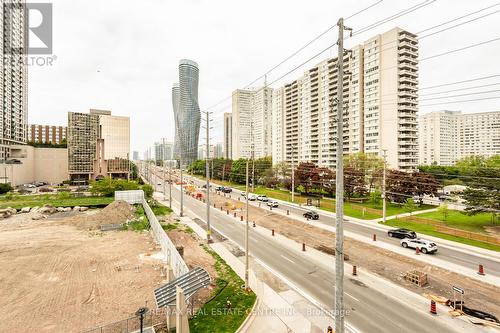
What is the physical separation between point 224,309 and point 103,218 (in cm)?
3166

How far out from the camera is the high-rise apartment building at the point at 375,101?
206 feet

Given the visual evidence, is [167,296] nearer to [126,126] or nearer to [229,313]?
[229,313]

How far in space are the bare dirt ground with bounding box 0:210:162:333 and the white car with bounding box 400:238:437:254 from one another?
985 inches

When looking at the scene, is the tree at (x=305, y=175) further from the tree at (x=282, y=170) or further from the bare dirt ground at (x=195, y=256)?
the bare dirt ground at (x=195, y=256)

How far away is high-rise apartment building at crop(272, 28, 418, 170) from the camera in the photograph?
62.9 metres

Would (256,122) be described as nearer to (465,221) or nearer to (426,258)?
(465,221)

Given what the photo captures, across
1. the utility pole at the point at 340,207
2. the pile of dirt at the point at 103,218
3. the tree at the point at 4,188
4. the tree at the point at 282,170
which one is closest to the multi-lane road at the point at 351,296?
the utility pole at the point at 340,207

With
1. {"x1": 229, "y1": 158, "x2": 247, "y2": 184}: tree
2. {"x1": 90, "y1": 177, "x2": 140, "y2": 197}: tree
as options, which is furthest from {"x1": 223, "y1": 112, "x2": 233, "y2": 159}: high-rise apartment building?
{"x1": 90, "y1": 177, "x2": 140, "y2": 197}: tree

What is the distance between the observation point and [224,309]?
544 inches

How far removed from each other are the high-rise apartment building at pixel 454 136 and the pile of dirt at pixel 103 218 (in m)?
149

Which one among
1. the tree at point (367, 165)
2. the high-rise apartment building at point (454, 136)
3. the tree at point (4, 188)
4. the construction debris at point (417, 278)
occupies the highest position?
the high-rise apartment building at point (454, 136)

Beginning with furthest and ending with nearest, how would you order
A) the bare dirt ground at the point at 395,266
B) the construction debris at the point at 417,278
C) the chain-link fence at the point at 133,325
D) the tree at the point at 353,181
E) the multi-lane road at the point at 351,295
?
A: the tree at the point at 353,181 → the construction debris at the point at 417,278 → the bare dirt ground at the point at 395,266 → the multi-lane road at the point at 351,295 → the chain-link fence at the point at 133,325

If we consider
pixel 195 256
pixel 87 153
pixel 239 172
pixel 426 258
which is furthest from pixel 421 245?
pixel 87 153

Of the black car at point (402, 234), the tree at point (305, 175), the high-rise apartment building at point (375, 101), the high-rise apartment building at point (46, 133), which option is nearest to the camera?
the black car at point (402, 234)
